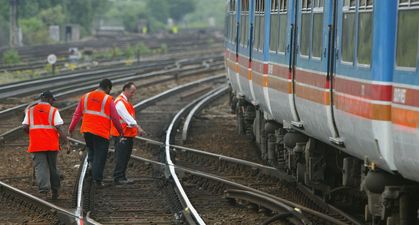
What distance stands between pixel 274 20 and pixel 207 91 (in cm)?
1971

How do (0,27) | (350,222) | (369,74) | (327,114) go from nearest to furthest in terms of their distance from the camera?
(369,74) < (327,114) < (350,222) < (0,27)

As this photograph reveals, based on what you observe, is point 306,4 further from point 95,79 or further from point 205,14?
point 205,14

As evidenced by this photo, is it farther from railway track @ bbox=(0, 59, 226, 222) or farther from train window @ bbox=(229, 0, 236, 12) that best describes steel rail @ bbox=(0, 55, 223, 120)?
train window @ bbox=(229, 0, 236, 12)

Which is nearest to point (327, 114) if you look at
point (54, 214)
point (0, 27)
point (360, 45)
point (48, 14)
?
point (360, 45)

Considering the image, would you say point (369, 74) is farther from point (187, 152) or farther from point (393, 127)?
point (187, 152)

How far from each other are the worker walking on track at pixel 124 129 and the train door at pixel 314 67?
3.02 metres

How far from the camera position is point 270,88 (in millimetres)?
14773

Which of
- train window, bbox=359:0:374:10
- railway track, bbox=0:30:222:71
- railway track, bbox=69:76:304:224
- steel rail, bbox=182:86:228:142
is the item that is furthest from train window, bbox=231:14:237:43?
railway track, bbox=0:30:222:71

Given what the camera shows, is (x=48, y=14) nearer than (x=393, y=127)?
No

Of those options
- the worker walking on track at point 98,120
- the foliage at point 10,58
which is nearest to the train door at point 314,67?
the worker walking on track at point 98,120

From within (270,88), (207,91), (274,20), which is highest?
(274,20)

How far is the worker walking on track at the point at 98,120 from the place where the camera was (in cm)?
1458

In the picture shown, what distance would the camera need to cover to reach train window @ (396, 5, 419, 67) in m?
7.91

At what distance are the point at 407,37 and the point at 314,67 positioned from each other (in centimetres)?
356
